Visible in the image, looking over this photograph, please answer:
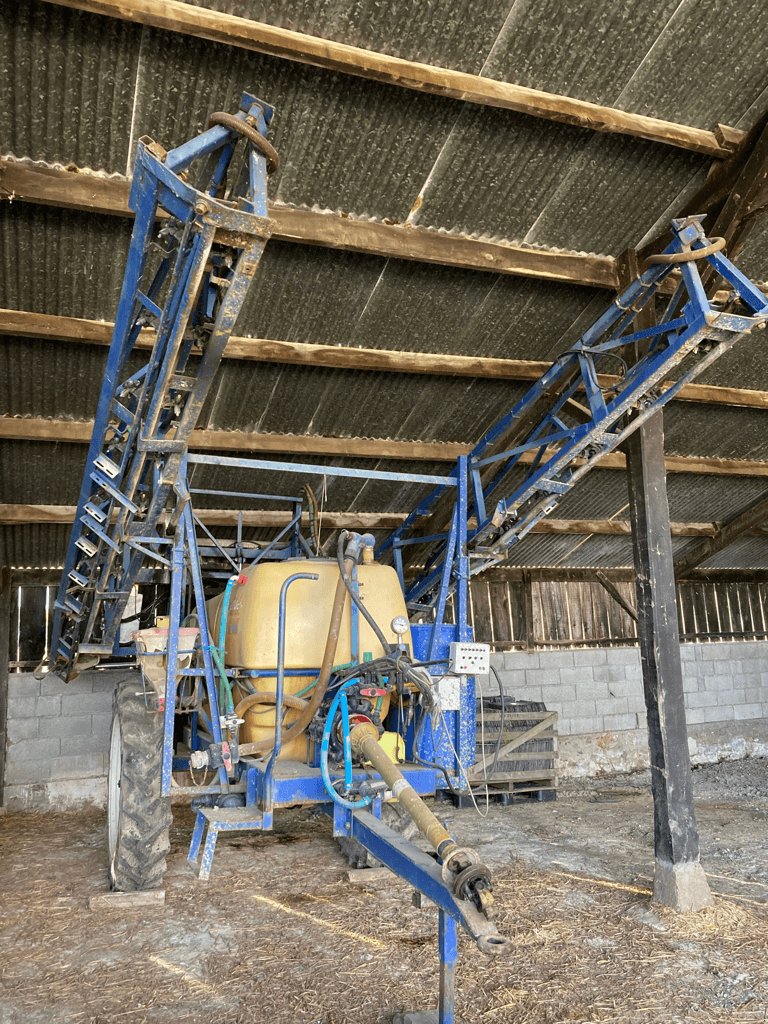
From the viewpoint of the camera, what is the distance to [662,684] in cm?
536

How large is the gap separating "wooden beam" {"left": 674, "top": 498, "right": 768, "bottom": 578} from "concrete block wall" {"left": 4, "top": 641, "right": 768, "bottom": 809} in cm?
168

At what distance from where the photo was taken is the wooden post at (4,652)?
8659mm

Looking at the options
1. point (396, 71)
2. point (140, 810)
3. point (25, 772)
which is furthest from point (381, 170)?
point (25, 772)

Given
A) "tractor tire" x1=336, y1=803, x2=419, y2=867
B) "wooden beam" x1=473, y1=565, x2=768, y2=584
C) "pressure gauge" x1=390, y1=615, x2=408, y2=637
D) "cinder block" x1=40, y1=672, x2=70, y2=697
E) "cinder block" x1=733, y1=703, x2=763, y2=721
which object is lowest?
"tractor tire" x1=336, y1=803, x2=419, y2=867

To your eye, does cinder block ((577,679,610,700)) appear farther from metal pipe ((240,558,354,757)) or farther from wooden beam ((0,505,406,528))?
metal pipe ((240,558,354,757))

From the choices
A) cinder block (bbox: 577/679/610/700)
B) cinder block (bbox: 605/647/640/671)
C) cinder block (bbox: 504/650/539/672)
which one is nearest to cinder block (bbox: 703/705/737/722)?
cinder block (bbox: 605/647/640/671)

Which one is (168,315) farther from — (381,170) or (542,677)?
(542,677)

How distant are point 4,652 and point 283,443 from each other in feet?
15.3

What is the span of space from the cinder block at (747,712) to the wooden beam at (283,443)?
6.60m

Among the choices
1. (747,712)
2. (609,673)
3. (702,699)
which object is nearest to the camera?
(609,673)

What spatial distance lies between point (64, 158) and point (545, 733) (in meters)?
7.99

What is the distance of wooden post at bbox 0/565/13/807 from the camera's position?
8.66 meters

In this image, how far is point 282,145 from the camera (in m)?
4.95

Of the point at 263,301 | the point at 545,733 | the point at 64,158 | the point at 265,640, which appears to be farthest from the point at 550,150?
the point at 545,733
